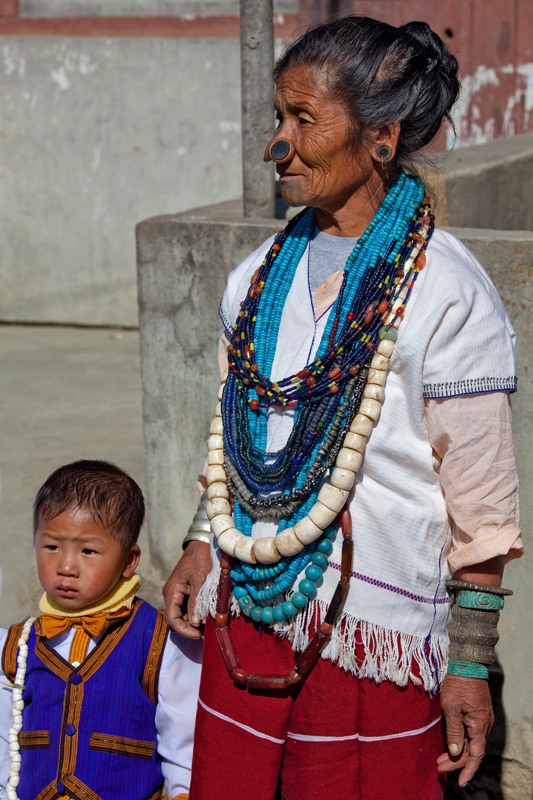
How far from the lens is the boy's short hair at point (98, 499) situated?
2.13m

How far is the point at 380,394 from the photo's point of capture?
66.9 inches

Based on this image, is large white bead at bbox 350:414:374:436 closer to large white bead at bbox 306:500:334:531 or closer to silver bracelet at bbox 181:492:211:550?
large white bead at bbox 306:500:334:531

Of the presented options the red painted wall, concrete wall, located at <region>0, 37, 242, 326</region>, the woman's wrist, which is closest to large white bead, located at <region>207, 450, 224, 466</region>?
the woman's wrist

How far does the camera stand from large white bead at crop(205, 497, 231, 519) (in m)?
1.88

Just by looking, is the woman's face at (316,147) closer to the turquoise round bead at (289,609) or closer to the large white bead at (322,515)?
the large white bead at (322,515)

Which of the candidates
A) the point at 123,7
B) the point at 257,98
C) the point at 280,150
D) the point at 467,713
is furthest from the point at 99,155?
the point at 467,713

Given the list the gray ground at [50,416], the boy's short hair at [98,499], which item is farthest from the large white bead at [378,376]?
the gray ground at [50,416]

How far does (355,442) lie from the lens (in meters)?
1.70

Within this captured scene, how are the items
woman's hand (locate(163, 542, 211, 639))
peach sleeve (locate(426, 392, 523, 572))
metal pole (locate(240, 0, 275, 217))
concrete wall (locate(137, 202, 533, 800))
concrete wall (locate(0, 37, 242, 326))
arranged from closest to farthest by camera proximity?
1. peach sleeve (locate(426, 392, 523, 572))
2. woman's hand (locate(163, 542, 211, 639))
3. concrete wall (locate(137, 202, 533, 800))
4. metal pole (locate(240, 0, 275, 217))
5. concrete wall (locate(0, 37, 242, 326))

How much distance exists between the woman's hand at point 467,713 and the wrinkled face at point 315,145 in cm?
96

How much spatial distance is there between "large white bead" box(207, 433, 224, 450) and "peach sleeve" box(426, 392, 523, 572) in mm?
457

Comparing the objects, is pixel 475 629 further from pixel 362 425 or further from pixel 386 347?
pixel 386 347

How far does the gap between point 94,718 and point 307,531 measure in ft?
2.59

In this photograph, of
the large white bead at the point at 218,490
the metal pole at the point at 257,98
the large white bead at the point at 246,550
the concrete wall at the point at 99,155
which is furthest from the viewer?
the concrete wall at the point at 99,155
